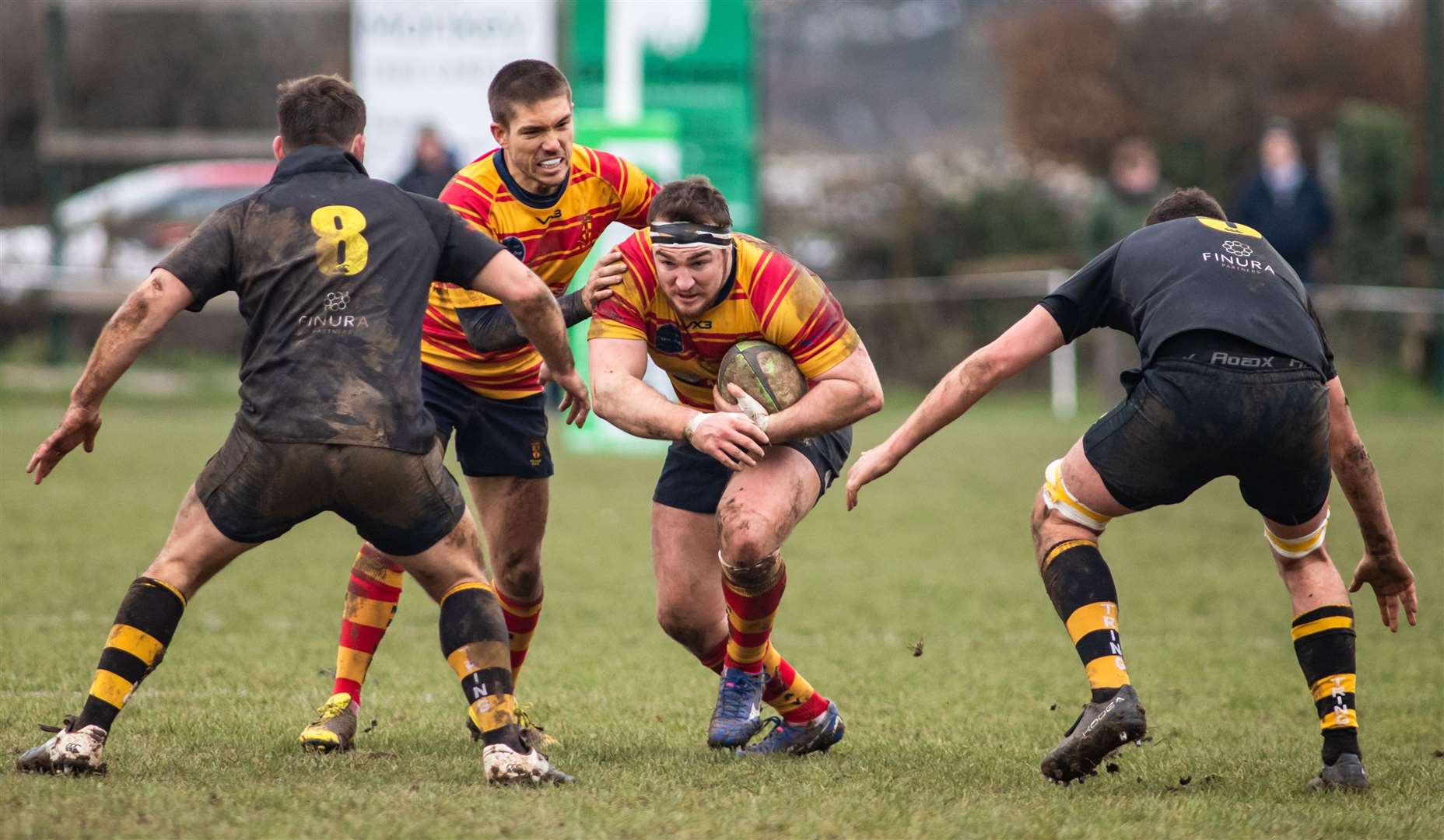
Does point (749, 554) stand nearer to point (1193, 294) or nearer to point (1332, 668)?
point (1193, 294)

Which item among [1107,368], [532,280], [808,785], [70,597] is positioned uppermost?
[532,280]

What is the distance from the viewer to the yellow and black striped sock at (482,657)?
479 centimetres

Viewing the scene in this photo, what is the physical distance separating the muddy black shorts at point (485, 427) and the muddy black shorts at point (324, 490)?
113cm

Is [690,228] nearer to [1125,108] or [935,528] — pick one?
[935,528]

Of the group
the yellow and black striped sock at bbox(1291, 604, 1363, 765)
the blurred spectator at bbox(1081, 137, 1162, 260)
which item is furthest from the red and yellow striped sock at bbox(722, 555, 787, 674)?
the blurred spectator at bbox(1081, 137, 1162, 260)

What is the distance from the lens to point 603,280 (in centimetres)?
539

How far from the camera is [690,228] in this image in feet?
17.5

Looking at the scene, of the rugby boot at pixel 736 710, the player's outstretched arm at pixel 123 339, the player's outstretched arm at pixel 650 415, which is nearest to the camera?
the player's outstretched arm at pixel 123 339

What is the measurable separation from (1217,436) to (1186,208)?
893 mm

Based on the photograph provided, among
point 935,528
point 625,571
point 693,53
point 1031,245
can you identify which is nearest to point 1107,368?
point 1031,245

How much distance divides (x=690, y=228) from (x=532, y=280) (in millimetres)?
639

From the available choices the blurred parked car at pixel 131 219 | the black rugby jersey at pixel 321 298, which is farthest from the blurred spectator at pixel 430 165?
the black rugby jersey at pixel 321 298

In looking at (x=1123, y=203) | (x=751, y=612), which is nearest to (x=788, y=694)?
(x=751, y=612)

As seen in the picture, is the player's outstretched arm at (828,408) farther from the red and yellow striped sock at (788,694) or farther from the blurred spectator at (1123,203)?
the blurred spectator at (1123,203)
